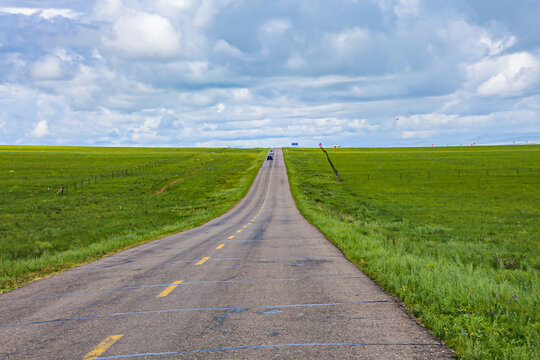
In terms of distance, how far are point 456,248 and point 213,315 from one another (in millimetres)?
15071

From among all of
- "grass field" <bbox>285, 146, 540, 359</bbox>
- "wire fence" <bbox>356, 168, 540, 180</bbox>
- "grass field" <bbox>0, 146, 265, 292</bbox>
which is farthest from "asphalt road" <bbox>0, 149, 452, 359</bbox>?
"wire fence" <bbox>356, 168, 540, 180</bbox>

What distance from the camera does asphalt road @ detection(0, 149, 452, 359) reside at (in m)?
4.71

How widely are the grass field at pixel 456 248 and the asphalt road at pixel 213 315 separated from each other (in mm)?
625

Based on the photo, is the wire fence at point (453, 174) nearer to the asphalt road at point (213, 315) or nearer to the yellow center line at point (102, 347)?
the asphalt road at point (213, 315)

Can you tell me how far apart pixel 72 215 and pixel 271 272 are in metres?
31.6

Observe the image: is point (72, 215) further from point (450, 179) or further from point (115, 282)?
point (450, 179)

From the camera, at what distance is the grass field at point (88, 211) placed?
15.4 metres

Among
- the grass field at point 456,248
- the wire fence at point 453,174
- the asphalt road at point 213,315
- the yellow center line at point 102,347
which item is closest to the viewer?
the yellow center line at point 102,347

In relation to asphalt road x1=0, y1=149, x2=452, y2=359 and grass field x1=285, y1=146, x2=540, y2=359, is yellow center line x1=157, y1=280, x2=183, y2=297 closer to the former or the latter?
asphalt road x1=0, y1=149, x2=452, y2=359

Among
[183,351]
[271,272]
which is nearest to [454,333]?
[183,351]

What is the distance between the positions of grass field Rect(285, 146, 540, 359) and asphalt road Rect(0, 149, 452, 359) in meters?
0.62

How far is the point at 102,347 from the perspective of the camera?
4.85m

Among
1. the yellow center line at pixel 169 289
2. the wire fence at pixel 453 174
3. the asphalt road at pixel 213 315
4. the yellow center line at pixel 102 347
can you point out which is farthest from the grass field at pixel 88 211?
the wire fence at pixel 453 174

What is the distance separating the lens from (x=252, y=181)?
6738 cm
